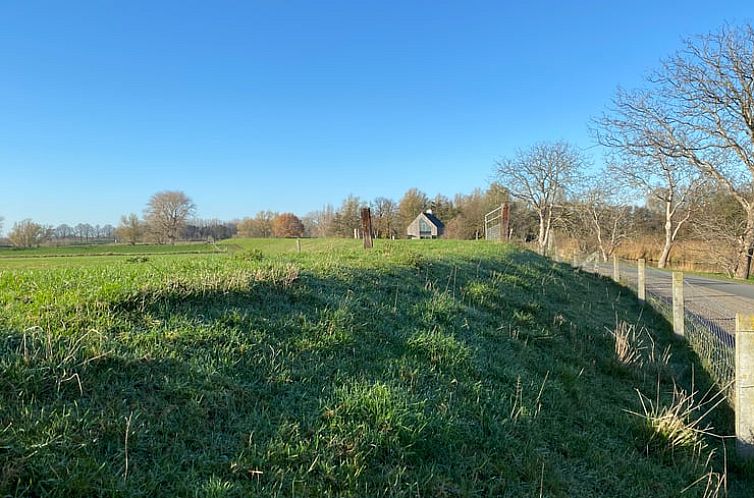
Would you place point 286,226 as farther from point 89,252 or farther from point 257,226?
point 89,252

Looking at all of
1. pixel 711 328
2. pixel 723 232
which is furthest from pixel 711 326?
pixel 723 232

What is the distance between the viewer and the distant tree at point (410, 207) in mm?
67375

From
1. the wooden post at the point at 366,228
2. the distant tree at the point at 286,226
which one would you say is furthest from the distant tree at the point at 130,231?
the wooden post at the point at 366,228

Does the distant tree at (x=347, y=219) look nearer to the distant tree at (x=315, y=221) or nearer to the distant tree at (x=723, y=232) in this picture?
the distant tree at (x=315, y=221)

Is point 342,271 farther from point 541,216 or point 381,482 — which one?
point 541,216

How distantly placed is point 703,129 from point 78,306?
28.2 meters

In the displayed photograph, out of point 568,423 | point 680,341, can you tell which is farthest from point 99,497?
point 680,341

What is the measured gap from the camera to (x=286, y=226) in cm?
8050

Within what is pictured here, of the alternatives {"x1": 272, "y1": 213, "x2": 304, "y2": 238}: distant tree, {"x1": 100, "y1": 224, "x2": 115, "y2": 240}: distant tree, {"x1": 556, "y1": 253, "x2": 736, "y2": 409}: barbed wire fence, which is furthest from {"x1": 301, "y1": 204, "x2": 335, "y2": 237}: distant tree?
{"x1": 556, "y1": 253, "x2": 736, "y2": 409}: barbed wire fence

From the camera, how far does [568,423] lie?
11.5 ft

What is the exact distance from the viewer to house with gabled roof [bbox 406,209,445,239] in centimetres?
6300

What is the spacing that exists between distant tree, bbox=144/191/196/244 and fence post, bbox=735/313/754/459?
7077 cm

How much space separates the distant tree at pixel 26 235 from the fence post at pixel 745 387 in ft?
217

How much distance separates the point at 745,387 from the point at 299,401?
3.85m
